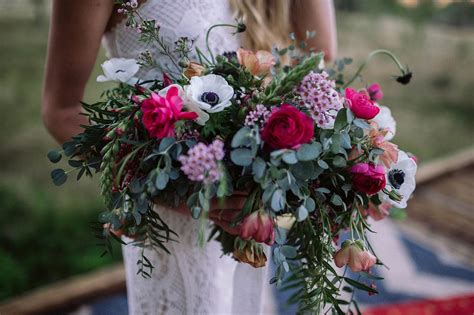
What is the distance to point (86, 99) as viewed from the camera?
2.69 meters

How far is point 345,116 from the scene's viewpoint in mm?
715

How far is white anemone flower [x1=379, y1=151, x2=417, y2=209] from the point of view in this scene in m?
0.81

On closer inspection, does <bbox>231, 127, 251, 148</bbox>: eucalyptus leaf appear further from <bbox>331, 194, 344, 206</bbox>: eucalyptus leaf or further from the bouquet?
<bbox>331, 194, 344, 206</bbox>: eucalyptus leaf

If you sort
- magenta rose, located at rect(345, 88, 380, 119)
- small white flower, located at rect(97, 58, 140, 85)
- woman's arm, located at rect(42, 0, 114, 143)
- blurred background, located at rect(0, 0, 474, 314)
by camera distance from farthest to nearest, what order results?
1. blurred background, located at rect(0, 0, 474, 314)
2. woman's arm, located at rect(42, 0, 114, 143)
3. small white flower, located at rect(97, 58, 140, 85)
4. magenta rose, located at rect(345, 88, 380, 119)

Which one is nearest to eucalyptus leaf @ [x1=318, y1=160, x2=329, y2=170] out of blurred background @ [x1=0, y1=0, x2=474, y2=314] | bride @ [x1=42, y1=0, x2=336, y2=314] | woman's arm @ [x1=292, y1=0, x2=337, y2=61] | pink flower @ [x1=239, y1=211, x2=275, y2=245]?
pink flower @ [x1=239, y1=211, x2=275, y2=245]

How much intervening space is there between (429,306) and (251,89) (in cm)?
159

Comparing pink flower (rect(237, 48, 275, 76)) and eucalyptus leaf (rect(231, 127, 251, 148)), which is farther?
pink flower (rect(237, 48, 275, 76))

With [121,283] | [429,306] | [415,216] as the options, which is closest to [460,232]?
[415,216]

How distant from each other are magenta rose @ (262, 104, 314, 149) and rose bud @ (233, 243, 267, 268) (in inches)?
7.3

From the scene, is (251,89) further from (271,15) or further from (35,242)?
(35,242)

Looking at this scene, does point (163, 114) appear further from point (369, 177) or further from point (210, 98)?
point (369, 177)

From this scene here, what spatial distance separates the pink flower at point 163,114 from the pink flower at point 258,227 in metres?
0.16

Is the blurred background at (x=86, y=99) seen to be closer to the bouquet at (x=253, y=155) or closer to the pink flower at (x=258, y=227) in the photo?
the bouquet at (x=253, y=155)

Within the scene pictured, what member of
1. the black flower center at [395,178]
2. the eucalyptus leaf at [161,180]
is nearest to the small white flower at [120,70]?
the eucalyptus leaf at [161,180]
